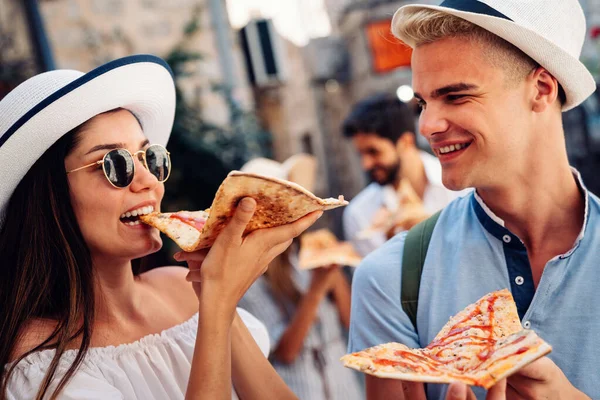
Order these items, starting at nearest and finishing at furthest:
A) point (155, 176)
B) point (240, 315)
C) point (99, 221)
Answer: point (99, 221)
point (155, 176)
point (240, 315)

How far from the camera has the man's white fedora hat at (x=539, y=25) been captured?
2.03 metres

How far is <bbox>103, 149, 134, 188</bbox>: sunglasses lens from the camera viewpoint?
2252mm

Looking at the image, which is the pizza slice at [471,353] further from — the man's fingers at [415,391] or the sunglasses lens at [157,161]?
the sunglasses lens at [157,161]

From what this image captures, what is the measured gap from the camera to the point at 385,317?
2.20m

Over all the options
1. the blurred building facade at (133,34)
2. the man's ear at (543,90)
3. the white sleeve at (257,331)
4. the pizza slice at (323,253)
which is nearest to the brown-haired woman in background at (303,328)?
the pizza slice at (323,253)

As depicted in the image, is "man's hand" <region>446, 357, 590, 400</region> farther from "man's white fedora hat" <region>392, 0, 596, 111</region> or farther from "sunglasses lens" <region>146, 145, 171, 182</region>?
"sunglasses lens" <region>146, 145, 171, 182</region>

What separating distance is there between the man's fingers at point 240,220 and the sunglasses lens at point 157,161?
1.93 ft

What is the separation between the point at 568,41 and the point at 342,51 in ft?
60.1

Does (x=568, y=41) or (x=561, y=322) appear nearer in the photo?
(x=561, y=322)

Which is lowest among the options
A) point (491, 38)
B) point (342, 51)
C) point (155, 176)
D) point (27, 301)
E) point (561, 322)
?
point (561, 322)

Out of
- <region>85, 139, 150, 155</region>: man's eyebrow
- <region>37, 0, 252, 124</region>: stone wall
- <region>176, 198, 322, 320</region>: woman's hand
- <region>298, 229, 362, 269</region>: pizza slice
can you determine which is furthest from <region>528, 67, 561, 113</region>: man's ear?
<region>37, 0, 252, 124</region>: stone wall

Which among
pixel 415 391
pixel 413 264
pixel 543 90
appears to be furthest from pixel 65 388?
pixel 543 90

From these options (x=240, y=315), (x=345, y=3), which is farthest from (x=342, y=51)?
(x=240, y=315)

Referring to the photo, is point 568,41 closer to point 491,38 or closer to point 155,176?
point 491,38
